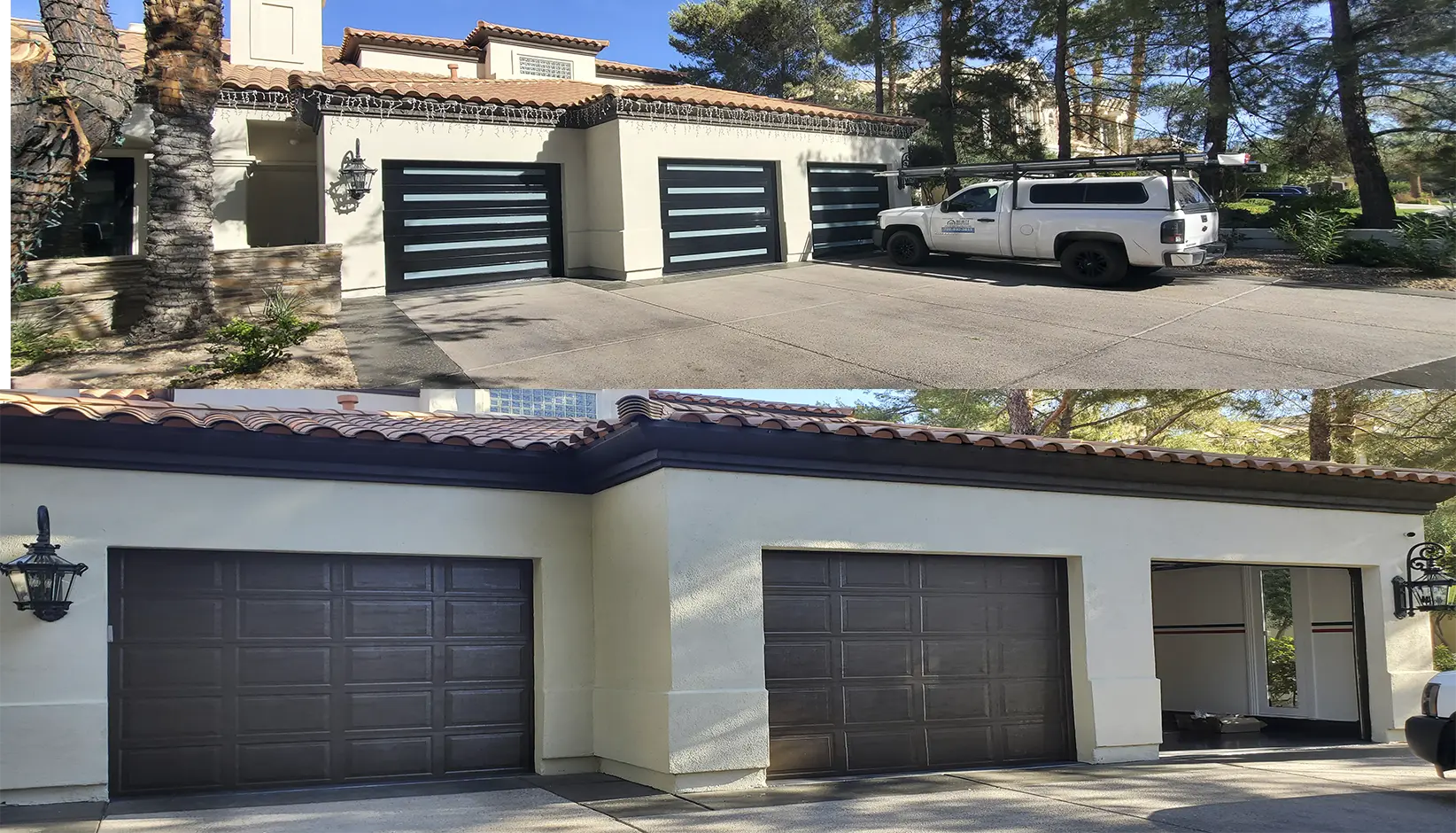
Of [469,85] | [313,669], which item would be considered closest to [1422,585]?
[313,669]

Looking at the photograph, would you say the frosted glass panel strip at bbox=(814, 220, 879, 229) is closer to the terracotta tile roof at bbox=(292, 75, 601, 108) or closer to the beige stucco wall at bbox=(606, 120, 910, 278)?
the beige stucco wall at bbox=(606, 120, 910, 278)

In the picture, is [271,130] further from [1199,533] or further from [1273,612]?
[1273,612]

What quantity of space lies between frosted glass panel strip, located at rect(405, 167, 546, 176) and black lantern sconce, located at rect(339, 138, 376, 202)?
74 centimetres

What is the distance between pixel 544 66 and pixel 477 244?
10.3 ft

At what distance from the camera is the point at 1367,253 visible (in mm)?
14055

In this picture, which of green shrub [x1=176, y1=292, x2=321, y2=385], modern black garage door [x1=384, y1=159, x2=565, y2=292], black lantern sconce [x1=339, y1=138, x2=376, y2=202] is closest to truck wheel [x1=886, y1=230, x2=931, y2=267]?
modern black garage door [x1=384, y1=159, x2=565, y2=292]

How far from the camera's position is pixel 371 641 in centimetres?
826

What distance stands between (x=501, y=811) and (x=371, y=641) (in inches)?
87.9

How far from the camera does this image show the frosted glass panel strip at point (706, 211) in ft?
49.3

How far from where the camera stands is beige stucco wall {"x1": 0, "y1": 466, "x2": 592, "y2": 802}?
22.7ft

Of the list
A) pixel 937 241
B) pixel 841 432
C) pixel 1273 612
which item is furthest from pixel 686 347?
pixel 1273 612

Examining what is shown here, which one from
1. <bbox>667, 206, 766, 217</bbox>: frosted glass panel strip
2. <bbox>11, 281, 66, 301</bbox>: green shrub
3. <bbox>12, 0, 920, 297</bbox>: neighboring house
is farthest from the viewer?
<bbox>667, 206, 766, 217</bbox>: frosted glass panel strip

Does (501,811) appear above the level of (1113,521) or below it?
below

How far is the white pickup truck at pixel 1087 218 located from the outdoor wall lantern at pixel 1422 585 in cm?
433
